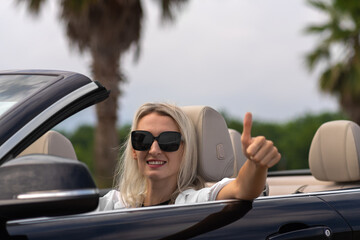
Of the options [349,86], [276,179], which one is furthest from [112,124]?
[349,86]

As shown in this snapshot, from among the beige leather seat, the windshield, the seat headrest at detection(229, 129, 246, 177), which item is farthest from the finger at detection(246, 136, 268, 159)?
the seat headrest at detection(229, 129, 246, 177)

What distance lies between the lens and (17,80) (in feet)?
7.93

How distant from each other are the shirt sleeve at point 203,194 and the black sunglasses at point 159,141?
0.65 ft

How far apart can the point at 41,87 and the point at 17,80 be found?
185 mm

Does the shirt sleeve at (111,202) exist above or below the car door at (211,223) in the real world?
below

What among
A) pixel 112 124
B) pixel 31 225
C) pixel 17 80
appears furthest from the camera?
pixel 112 124

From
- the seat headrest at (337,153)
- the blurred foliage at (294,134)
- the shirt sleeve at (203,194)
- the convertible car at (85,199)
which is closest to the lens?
the convertible car at (85,199)

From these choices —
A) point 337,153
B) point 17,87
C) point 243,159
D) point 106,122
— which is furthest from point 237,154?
point 106,122

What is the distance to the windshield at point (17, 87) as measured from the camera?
224 cm

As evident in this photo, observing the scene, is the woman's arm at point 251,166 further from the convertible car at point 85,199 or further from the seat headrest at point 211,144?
the seat headrest at point 211,144

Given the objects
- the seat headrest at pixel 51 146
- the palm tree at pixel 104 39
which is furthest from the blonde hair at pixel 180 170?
the palm tree at pixel 104 39

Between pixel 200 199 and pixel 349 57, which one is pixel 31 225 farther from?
pixel 349 57

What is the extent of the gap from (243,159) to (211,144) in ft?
4.88

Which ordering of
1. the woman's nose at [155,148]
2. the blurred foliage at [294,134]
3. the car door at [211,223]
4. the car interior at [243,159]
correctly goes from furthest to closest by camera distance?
the blurred foliage at [294,134]
the car interior at [243,159]
the woman's nose at [155,148]
the car door at [211,223]
